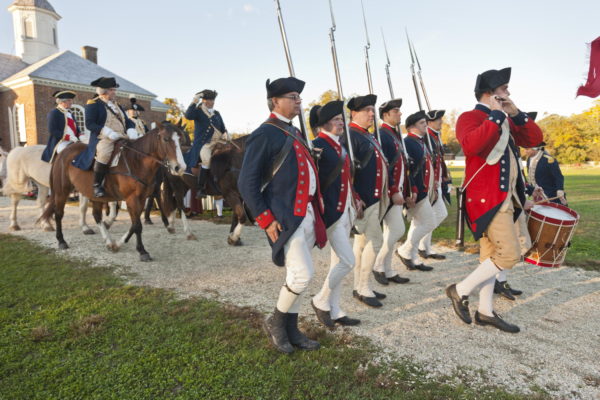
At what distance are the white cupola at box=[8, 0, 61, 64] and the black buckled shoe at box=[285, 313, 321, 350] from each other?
3842cm

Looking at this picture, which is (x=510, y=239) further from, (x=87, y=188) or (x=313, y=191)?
(x=87, y=188)

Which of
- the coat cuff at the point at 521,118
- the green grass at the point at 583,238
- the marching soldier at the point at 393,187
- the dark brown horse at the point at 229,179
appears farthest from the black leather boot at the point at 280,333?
the green grass at the point at 583,238

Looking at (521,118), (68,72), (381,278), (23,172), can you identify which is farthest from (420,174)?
(68,72)

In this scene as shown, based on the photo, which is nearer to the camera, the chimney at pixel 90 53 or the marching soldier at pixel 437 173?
the marching soldier at pixel 437 173

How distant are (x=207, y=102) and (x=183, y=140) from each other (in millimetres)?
1871

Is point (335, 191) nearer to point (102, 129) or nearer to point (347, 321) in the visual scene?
point (347, 321)

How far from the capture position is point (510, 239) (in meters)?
3.89

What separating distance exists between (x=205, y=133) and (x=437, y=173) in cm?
494

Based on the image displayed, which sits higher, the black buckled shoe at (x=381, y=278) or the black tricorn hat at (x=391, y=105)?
the black tricorn hat at (x=391, y=105)

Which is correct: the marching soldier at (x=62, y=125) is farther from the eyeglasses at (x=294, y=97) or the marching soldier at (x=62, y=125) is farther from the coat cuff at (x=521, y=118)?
the coat cuff at (x=521, y=118)

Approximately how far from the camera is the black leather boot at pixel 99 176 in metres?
6.96

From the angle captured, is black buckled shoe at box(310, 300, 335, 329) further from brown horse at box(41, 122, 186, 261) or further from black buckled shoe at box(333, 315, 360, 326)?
brown horse at box(41, 122, 186, 261)

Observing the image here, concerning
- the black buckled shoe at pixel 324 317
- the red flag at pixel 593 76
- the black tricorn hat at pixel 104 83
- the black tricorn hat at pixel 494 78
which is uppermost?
the black tricorn hat at pixel 104 83

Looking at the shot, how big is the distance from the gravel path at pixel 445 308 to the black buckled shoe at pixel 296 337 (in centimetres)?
64
